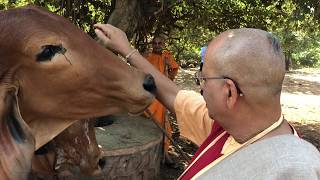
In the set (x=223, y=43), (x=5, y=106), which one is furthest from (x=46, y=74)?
(x=223, y=43)

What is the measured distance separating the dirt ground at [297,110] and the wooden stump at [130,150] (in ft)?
3.42

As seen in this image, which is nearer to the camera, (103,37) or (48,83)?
(48,83)

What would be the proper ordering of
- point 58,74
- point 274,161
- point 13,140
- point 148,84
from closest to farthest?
1. point 274,161
2. point 13,140
3. point 58,74
4. point 148,84

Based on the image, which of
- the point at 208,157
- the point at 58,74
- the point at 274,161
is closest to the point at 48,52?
the point at 58,74

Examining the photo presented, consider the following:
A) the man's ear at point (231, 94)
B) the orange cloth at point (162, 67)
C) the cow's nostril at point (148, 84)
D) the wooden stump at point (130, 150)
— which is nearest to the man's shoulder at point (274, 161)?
the man's ear at point (231, 94)

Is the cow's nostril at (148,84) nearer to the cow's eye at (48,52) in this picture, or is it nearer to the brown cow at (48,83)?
the brown cow at (48,83)

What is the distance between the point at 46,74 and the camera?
1.46 meters

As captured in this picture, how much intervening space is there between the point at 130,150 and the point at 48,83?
2.43 metres

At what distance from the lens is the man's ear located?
4.33 ft

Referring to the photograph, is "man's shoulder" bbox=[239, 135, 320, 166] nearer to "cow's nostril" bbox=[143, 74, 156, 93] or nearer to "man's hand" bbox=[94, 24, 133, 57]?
"cow's nostril" bbox=[143, 74, 156, 93]

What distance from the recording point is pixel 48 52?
4.69 feet

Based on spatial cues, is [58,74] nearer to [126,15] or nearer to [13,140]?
[13,140]

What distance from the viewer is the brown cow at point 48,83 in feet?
4.46

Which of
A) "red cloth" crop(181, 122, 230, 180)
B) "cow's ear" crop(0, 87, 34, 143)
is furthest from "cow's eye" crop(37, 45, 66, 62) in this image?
"red cloth" crop(181, 122, 230, 180)
